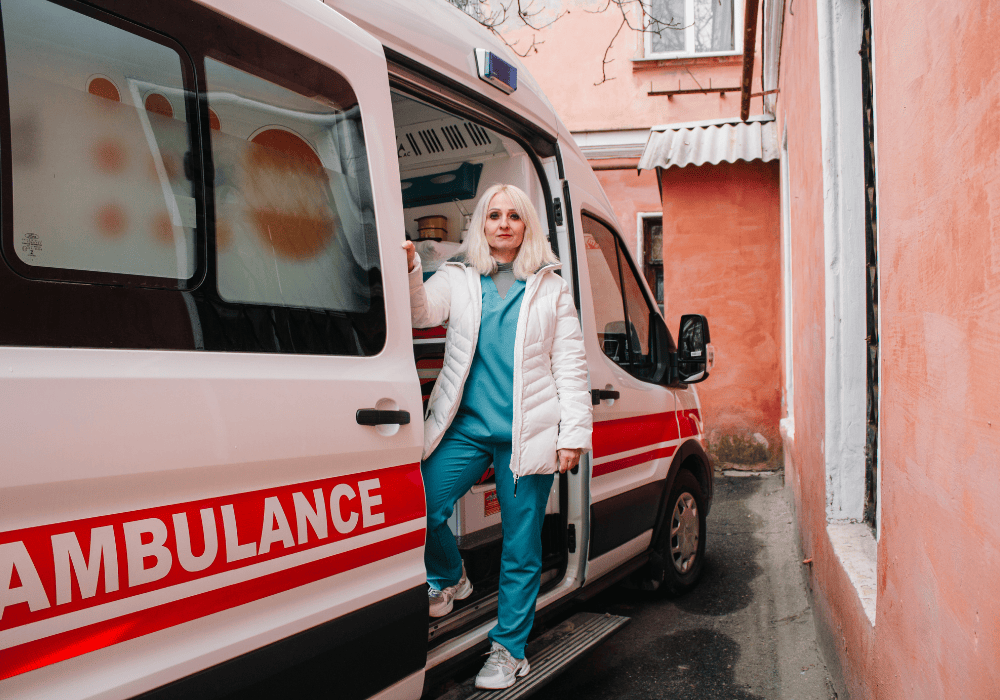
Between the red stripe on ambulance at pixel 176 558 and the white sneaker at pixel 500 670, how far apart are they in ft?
2.68

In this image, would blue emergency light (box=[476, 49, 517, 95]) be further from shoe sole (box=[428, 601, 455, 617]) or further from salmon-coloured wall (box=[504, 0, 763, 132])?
salmon-coloured wall (box=[504, 0, 763, 132])

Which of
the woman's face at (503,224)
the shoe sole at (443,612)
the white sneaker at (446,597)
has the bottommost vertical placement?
the shoe sole at (443,612)

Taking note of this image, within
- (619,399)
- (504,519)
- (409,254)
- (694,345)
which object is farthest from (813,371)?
(409,254)

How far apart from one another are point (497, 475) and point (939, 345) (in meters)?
1.54

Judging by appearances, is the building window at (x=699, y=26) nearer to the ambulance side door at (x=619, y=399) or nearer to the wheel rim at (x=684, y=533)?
the ambulance side door at (x=619, y=399)

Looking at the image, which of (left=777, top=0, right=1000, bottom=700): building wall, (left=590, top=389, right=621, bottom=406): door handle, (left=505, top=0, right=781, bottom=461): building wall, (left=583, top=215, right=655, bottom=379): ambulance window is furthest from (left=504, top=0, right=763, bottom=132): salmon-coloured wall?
(left=777, top=0, right=1000, bottom=700): building wall

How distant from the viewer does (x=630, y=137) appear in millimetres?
10789

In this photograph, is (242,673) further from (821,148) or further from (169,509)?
(821,148)

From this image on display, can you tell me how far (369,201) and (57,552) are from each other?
1.14m

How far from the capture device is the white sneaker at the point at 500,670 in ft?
8.49

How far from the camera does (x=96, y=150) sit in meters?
1.47

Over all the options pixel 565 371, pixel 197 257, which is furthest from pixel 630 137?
pixel 197 257

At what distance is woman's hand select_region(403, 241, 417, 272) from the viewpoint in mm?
2217

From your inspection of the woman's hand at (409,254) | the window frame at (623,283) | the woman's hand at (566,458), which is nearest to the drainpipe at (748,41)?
the window frame at (623,283)
